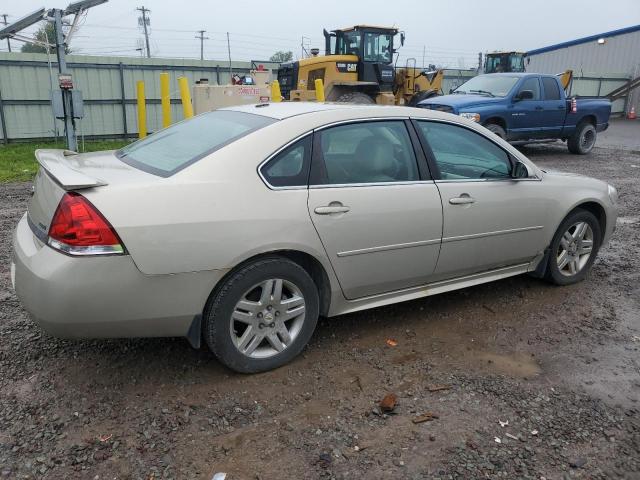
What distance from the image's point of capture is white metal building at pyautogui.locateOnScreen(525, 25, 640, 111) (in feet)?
96.8

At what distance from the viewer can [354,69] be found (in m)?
15.5

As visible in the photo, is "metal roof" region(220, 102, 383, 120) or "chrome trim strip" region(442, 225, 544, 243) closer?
"metal roof" region(220, 102, 383, 120)

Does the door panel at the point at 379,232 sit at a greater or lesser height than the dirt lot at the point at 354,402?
greater

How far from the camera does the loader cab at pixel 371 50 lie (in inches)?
605

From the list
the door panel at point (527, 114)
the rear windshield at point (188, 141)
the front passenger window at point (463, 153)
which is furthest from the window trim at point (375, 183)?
the door panel at point (527, 114)

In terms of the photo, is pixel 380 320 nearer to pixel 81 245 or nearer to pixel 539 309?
pixel 539 309

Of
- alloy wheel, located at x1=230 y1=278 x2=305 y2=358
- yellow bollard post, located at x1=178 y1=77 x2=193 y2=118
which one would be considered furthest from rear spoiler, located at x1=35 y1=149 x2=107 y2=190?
yellow bollard post, located at x1=178 y1=77 x2=193 y2=118

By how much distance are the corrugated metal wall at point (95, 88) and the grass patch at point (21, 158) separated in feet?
1.82

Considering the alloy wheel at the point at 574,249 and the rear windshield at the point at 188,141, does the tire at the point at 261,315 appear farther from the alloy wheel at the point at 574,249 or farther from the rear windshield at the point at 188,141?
the alloy wheel at the point at 574,249

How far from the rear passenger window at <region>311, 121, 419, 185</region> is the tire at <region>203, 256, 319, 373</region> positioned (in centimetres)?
62

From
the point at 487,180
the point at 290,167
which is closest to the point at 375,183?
the point at 290,167

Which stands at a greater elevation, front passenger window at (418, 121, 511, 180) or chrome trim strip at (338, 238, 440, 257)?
front passenger window at (418, 121, 511, 180)

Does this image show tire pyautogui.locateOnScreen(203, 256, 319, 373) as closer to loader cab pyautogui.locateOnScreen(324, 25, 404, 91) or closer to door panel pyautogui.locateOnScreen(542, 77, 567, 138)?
door panel pyautogui.locateOnScreen(542, 77, 567, 138)

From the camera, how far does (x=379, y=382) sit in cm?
326
